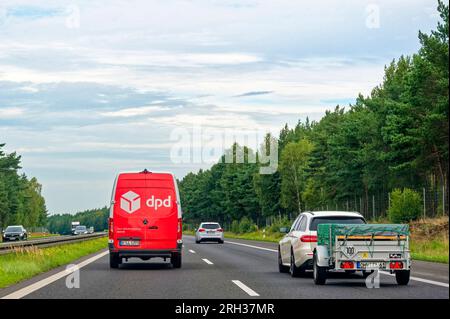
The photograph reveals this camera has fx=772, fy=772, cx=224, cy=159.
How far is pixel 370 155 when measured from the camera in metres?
61.1

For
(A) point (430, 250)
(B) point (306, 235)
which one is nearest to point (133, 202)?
(B) point (306, 235)

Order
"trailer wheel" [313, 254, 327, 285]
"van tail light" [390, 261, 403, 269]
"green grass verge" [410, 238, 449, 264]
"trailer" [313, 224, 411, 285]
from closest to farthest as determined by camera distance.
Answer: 1. "trailer" [313, 224, 411, 285]
2. "van tail light" [390, 261, 403, 269]
3. "trailer wheel" [313, 254, 327, 285]
4. "green grass verge" [410, 238, 449, 264]

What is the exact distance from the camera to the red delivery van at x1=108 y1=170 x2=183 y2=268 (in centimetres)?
2064

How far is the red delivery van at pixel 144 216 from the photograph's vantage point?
67.7 ft

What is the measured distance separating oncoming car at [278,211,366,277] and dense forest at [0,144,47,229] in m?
89.9

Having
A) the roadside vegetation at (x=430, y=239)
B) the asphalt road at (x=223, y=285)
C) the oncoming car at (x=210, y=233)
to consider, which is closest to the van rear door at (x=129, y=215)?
the asphalt road at (x=223, y=285)

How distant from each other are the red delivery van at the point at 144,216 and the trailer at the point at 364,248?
6316mm

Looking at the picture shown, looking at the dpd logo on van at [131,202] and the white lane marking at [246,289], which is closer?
the white lane marking at [246,289]

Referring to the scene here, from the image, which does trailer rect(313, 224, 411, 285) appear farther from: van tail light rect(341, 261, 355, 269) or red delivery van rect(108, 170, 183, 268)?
red delivery van rect(108, 170, 183, 268)

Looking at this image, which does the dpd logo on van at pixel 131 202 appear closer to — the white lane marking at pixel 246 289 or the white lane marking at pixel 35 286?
the white lane marking at pixel 35 286

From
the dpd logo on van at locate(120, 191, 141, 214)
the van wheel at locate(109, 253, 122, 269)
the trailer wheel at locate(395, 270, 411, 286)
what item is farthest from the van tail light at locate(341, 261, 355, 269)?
the van wheel at locate(109, 253, 122, 269)

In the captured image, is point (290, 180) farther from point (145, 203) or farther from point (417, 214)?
point (145, 203)

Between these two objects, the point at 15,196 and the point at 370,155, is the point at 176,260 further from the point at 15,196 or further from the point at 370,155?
the point at 15,196
